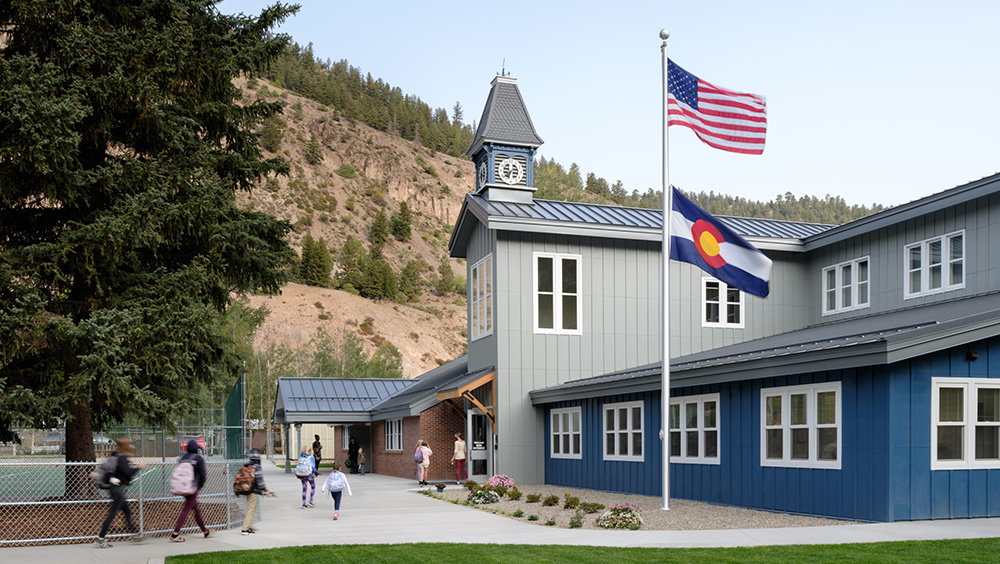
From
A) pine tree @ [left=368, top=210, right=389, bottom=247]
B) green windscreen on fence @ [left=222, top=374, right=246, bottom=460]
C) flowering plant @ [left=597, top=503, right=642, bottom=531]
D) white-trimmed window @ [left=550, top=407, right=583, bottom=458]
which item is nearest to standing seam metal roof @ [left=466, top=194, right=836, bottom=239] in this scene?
white-trimmed window @ [left=550, top=407, right=583, bottom=458]

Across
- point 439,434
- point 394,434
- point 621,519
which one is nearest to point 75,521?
point 621,519

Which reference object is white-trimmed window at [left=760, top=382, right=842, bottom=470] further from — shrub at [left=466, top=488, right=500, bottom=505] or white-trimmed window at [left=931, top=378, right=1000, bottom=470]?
shrub at [left=466, top=488, right=500, bottom=505]

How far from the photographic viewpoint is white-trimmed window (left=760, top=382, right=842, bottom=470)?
16.0 m

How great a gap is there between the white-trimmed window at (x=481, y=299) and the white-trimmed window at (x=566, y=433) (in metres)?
3.38

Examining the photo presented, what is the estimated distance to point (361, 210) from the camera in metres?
147

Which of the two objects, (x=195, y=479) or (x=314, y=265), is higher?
(x=314, y=265)

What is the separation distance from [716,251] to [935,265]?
878 cm

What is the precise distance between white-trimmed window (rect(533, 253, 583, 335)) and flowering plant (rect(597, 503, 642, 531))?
12028 mm

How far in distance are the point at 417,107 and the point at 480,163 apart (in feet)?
546

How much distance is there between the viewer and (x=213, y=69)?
62.6 feet

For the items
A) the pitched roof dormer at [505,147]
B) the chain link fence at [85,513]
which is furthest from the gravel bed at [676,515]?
the pitched roof dormer at [505,147]

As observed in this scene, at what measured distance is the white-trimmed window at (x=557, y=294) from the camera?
1075 inches

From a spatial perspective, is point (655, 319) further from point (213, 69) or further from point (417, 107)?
point (417, 107)

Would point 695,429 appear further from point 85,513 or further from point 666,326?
point 85,513
